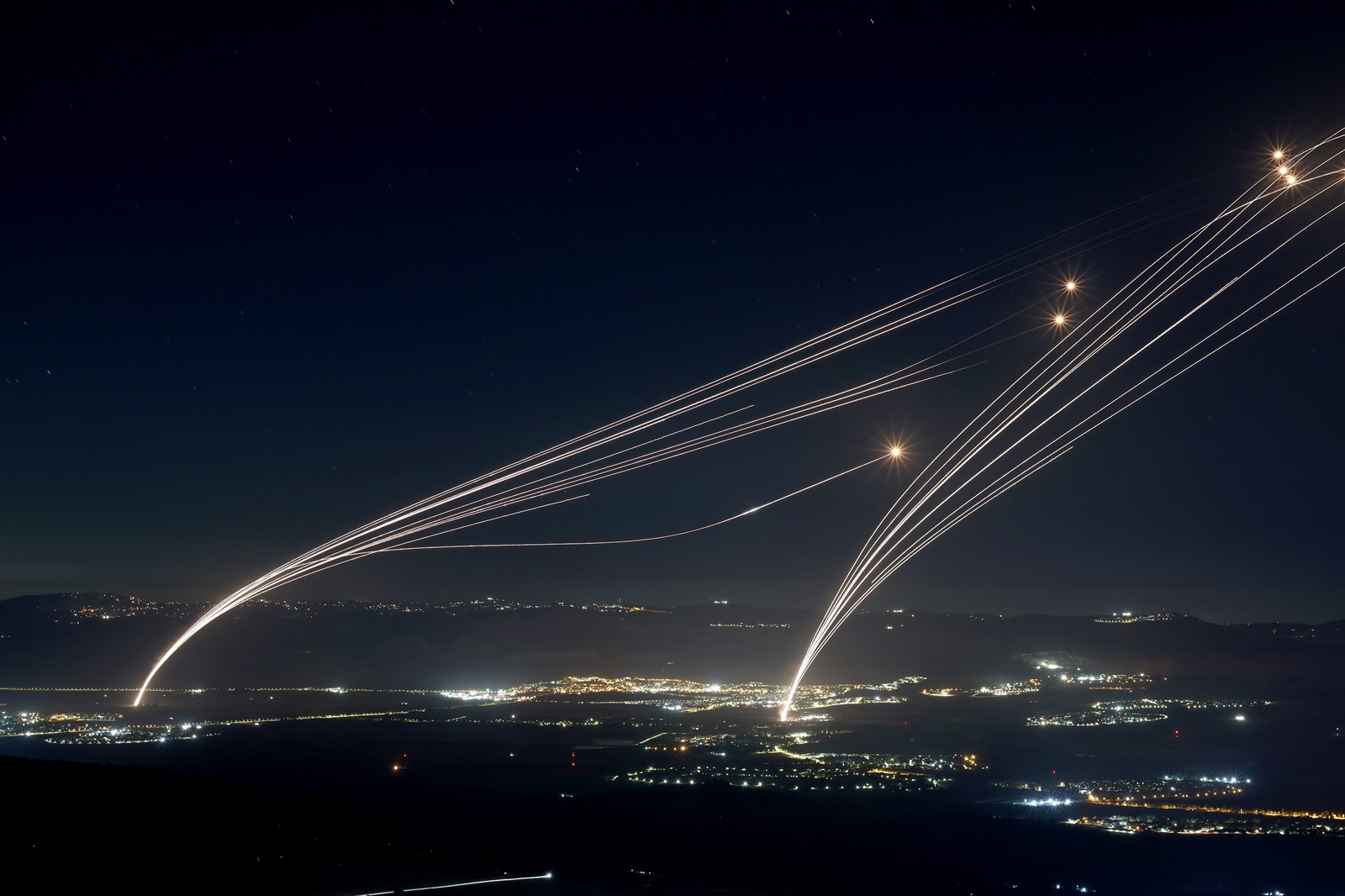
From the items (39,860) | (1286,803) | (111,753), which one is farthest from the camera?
(111,753)

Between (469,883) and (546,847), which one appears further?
(546,847)

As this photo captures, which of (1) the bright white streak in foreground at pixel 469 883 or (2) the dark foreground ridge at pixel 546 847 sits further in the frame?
(2) the dark foreground ridge at pixel 546 847

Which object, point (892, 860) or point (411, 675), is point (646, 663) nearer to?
point (411, 675)

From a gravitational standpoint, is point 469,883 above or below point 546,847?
above

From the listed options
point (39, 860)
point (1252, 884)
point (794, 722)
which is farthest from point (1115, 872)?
point (794, 722)

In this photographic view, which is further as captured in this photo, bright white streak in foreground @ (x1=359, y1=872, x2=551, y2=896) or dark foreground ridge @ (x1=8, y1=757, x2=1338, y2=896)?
dark foreground ridge @ (x1=8, y1=757, x2=1338, y2=896)

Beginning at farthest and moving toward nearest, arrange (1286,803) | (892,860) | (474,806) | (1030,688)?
(1030,688), (1286,803), (474,806), (892,860)

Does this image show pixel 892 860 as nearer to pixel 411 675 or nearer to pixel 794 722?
pixel 794 722

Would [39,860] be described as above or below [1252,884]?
above

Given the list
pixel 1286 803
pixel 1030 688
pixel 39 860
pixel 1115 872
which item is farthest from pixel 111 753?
pixel 1030 688

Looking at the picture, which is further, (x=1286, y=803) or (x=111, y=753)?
(x=111, y=753)
